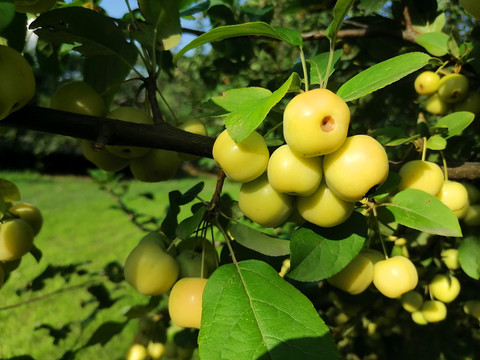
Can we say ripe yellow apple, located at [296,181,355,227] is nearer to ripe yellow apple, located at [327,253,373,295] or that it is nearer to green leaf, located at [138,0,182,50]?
ripe yellow apple, located at [327,253,373,295]

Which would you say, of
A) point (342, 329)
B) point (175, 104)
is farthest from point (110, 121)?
point (175, 104)

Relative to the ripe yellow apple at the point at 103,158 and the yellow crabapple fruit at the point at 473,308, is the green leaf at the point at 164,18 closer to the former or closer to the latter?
the ripe yellow apple at the point at 103,158

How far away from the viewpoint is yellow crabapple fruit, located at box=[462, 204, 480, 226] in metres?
1.22

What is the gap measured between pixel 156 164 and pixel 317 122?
0.58 m

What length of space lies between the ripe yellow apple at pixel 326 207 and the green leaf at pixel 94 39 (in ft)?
2.08

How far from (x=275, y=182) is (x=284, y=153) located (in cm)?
5

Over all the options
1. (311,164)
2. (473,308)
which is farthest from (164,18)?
(473,308)

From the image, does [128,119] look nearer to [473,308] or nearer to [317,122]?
[317,122]

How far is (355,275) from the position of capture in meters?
0.90

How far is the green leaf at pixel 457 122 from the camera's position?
3.37 feet

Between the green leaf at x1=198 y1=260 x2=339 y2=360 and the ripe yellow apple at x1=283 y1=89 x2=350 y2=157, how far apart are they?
0.28 metres

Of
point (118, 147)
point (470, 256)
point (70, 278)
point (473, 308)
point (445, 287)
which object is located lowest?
point (70, 278)

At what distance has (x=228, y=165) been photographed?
716 mm

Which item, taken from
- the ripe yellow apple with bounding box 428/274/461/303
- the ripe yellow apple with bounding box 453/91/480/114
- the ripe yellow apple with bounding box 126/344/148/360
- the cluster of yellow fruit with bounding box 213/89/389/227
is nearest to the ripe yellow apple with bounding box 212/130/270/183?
the cluster of yellow fruit with bounding box 213/89/389/227
